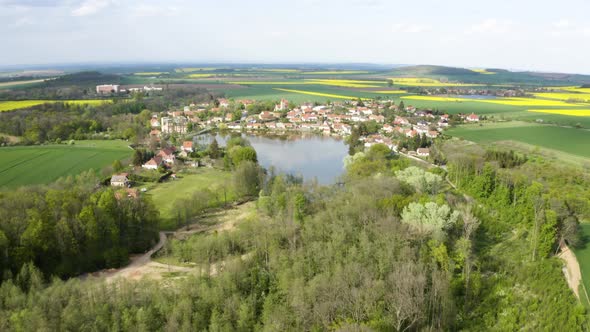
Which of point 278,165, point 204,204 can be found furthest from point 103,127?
point 204,204

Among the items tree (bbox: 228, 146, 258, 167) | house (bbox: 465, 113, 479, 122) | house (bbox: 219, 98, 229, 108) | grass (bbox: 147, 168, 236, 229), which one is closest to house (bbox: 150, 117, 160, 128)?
house (bbox: 219, 98, 229, 108)

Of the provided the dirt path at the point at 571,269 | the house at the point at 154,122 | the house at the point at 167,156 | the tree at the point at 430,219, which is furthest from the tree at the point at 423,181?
the house at the point at 154,122

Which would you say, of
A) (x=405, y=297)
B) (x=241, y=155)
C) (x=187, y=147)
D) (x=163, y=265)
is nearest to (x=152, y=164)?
(x=187, y=147)

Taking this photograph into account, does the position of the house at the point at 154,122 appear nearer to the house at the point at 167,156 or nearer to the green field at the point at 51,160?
the green field at the point at 51,160

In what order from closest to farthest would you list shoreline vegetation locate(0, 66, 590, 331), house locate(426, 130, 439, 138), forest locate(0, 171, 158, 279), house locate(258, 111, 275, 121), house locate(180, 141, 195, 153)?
1. shoreline vegetation locate(0, 66, 590, 331)
2. forest locate(0, 171, 158, 279)
3. house locate(180, 141, 195, 153)
4. house locate(426, 130, 439, 138)
5. house locate(258, 111, 275, 121)

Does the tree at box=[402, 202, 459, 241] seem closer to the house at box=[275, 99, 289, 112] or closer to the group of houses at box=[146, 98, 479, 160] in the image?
the group of houses at box=[146, 98, 479, 160]

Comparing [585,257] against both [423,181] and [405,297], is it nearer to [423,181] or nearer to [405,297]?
[423,181]
